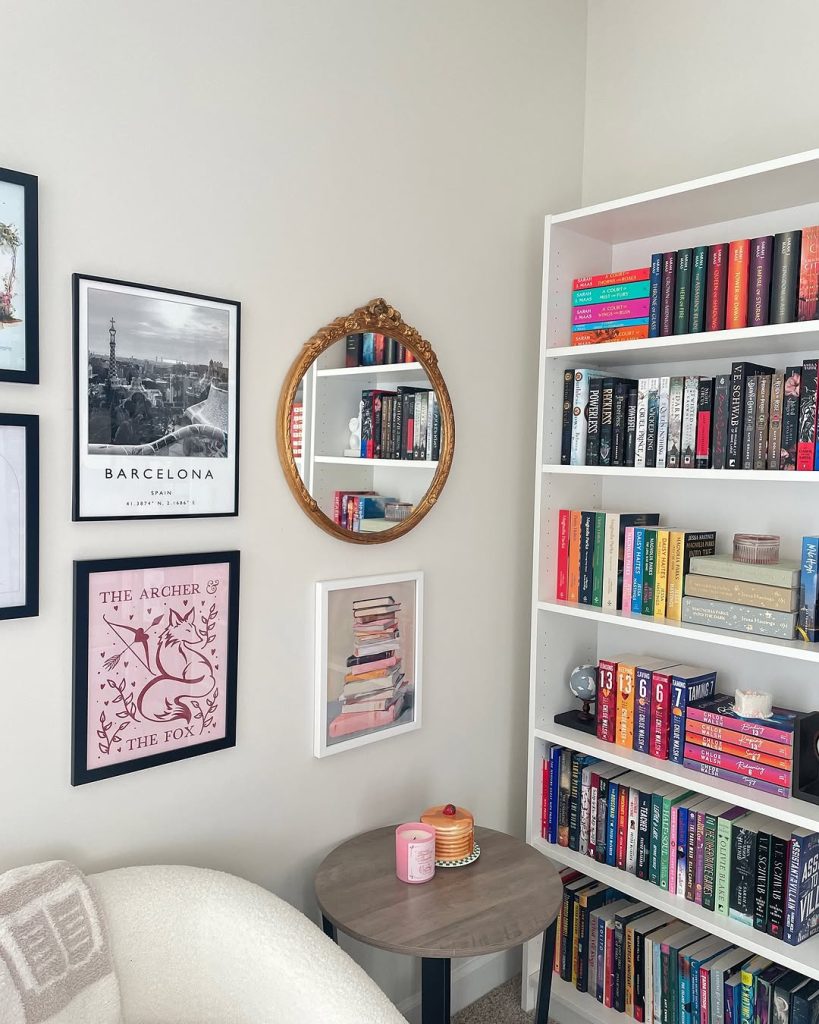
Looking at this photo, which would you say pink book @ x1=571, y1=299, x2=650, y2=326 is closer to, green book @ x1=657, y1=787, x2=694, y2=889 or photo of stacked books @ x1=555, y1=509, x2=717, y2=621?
photo of stacked books @ x1=555, y1=509, x2=717, y2=621

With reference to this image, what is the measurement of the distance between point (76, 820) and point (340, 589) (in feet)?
2.30

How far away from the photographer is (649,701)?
2.05 meters

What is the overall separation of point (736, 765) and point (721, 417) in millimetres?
785

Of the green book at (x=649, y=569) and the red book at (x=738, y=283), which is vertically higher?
the red book at (x=738, y=283)

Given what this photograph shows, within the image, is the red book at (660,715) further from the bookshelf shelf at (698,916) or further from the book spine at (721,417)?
the book spine at (721,417)

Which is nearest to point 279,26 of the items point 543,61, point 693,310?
point 543,61

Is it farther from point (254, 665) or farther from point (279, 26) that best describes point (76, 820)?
point (279, 26)

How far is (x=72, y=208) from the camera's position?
57.4 inches

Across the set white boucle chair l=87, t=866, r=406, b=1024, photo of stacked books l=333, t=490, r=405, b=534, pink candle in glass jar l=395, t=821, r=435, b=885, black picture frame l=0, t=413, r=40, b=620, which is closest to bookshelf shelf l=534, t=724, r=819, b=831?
pink candle in glass jar l=395, t=821, r=435, b=885

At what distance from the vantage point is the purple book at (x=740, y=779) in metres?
1.80

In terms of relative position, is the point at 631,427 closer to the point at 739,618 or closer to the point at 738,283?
the point at 738,283

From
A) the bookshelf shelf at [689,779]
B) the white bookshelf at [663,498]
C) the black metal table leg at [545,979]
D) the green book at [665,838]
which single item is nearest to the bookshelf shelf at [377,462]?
the white bookshelf at [663,498]

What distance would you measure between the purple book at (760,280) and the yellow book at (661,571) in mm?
530

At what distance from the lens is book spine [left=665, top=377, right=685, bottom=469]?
1.99 metres
